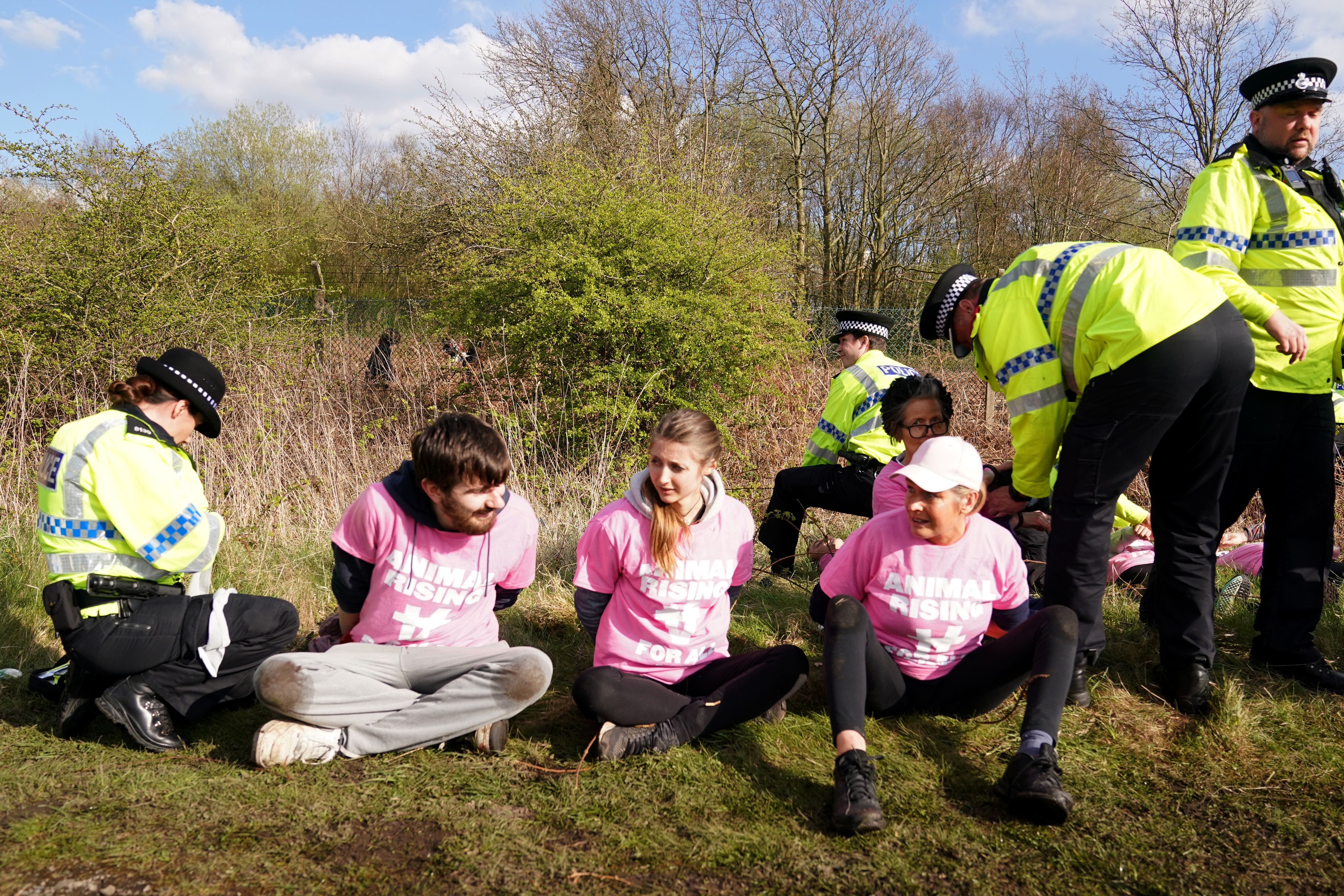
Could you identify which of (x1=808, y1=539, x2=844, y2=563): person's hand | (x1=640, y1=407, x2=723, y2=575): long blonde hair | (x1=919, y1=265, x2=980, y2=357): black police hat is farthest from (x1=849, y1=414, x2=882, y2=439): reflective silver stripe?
(x1=640, y1=407, x2=723, y2=575): long blonde hair

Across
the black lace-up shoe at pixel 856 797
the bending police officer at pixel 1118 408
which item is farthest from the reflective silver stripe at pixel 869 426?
the black lace-up shoe at pixel 856 797

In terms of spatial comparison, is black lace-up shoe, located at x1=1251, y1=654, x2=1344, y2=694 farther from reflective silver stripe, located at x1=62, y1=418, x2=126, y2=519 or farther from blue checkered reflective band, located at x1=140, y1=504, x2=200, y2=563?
reflective silver stripe, located at x1=62, y1=418, x2=126, y2=519

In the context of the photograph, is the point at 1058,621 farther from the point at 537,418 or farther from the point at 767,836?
the point at 537,418

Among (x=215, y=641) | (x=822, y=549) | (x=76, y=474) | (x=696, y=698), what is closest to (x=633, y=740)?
(x=696, y=698)

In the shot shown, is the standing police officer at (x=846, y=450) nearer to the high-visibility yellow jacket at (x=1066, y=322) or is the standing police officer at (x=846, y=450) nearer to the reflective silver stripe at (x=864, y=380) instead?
the reflective silver stripe at (x=864, y=380)

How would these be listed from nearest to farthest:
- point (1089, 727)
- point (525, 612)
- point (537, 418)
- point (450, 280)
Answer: point (1089, 727) < point (525, 612) < point (537, 418) < point (450, 280)

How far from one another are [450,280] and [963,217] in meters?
16.4

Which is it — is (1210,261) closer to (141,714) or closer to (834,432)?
(834,432)

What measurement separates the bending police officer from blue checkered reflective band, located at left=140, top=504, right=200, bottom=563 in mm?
2964

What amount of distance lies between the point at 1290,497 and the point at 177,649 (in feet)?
13.9

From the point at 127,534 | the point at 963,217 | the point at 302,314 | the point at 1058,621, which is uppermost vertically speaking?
the point at 963,217

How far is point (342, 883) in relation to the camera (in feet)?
7.21

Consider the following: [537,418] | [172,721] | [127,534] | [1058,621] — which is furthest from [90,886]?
[537,418]

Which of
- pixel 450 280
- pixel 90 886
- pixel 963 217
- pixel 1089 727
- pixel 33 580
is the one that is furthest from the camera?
pixel 963 217
